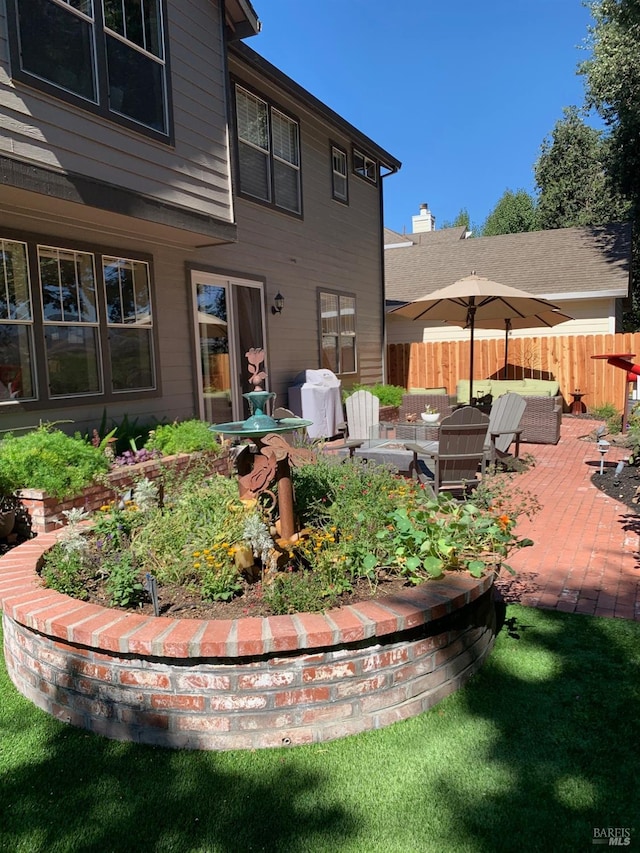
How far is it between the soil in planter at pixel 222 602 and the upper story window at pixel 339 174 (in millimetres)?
10608

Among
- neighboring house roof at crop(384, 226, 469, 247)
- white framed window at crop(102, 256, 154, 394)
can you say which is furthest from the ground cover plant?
neighboring house roof at crop(384, 226, 469, 247)

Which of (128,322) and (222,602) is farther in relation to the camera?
(128,322)

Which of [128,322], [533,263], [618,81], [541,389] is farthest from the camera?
[533,263]

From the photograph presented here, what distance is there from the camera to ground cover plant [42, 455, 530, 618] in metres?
2.89

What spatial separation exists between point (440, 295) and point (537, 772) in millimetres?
7987

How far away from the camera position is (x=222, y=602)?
9.51 feet

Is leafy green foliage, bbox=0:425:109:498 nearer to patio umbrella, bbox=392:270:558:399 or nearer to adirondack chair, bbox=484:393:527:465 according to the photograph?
adirondack chair, bbox=484:393:527:465

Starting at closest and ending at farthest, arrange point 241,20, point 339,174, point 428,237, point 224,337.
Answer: point 241,20
point 224,337
point 339,174
point 428,237

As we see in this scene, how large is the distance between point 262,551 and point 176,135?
564 cm

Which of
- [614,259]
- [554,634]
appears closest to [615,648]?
[554,634]

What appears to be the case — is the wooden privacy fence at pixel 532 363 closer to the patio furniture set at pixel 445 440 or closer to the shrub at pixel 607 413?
the shrub at pixel 607 413

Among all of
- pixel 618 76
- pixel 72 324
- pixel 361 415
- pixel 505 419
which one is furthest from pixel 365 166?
pixel 72 324

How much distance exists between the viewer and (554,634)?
133 inches

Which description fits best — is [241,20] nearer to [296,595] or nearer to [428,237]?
[296,595]
